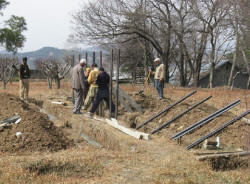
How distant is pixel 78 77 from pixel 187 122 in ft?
11.8

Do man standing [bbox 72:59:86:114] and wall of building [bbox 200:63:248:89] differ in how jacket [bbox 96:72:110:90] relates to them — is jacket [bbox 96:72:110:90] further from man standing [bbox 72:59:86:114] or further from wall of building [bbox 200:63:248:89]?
wall of building [bbox 200:63:248:89]

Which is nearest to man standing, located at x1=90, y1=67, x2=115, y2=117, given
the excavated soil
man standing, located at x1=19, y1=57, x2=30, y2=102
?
the excavated soil

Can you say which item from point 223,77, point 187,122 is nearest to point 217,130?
point 187,122

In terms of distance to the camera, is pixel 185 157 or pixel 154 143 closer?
pixel 185 157

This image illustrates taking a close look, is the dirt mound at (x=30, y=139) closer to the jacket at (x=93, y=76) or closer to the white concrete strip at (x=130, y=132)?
the white concrete strip at (x=130, y=132)

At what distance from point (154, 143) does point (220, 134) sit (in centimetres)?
168

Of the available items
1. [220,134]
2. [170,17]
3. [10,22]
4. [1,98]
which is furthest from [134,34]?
[10,22]

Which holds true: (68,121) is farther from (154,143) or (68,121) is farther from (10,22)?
(10,22)

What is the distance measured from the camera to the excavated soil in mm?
7305

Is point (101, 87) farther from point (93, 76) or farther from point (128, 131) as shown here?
point (128, 131)

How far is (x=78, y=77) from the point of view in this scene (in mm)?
9977

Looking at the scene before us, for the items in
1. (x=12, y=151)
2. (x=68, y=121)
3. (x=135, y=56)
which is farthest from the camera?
(x=135, y=56)

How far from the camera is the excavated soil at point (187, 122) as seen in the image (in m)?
7.30

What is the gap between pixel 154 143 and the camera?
23.4 feet
